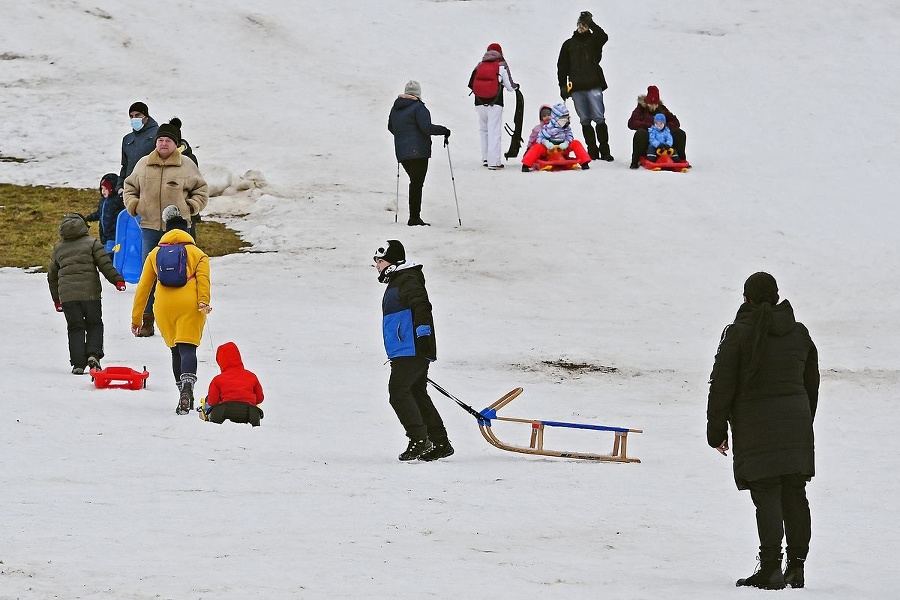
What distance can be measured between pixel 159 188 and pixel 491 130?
28.8 ft

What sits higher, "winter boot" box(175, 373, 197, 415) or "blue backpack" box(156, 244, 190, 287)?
"blue backpack" box(156, 244, 190, 287)

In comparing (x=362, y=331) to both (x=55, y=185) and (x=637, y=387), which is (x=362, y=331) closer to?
(x=637, y=387)

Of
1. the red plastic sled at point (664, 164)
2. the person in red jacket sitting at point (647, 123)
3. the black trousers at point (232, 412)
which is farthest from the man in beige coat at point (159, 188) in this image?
the red plastic sled at point (664, 164)

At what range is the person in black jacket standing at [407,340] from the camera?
8.87 m

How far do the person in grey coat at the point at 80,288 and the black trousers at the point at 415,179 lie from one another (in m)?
6.91

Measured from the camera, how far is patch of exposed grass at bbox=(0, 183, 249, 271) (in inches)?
659

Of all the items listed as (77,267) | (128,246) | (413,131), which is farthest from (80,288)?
(413,131)

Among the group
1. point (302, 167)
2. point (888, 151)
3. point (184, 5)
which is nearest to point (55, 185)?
point (302, 167)

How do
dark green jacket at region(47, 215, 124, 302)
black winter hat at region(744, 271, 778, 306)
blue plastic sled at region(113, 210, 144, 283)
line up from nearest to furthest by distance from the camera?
1. black winter hat at region(744, 271, 778, 306)
2. dark green jacket at region(47, 215, 124, 302)
3. blue plastic sled at region(113, 210, 144, 283)

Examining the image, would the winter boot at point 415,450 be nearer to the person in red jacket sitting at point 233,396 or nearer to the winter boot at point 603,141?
the person in red jacket sitting at point 233,396

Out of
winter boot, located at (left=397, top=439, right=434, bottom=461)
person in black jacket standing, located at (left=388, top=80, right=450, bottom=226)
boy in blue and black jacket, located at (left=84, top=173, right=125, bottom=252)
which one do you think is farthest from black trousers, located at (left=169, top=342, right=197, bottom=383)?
person in black jacket standing, located at (left=388, top=80, right=450, bottom=226)

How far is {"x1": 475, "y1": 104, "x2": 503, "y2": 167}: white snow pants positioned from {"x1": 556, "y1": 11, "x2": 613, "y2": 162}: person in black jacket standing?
3.62 ft

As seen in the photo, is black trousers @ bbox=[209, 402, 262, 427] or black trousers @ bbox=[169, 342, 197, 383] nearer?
black trousers @ bbox=[209, 402, 262, 427]

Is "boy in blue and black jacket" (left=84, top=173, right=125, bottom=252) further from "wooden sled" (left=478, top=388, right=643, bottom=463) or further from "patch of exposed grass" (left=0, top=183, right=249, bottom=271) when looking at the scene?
"wooden sled" (left=478, top=388, right=643, bottom=463)
